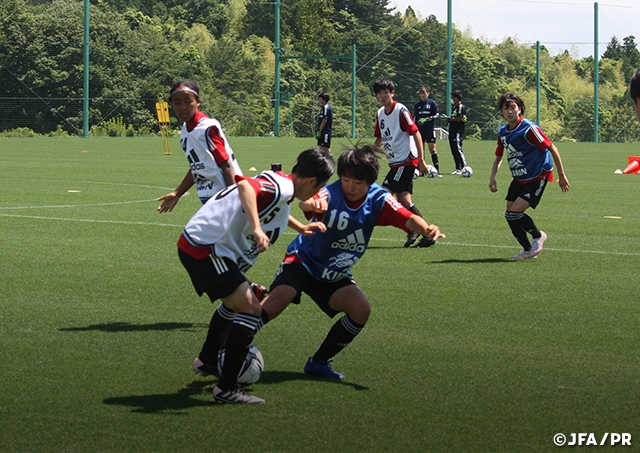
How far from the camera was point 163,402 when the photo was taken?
5453mm

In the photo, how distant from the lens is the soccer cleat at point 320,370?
598 cm

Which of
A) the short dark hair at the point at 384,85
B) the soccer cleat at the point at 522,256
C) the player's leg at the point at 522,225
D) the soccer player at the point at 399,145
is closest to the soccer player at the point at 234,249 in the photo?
the soccer cleat at the point at 522,256

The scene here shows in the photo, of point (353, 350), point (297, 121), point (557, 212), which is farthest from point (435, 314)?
point (297, 121)

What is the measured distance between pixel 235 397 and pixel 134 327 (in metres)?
2.16

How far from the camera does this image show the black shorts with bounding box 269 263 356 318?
607 cm

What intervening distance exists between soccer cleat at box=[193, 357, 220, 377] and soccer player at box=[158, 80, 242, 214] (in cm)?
190

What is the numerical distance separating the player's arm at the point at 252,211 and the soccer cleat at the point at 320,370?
114cm

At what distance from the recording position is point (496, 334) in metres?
7.18

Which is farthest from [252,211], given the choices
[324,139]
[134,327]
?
[324,139]

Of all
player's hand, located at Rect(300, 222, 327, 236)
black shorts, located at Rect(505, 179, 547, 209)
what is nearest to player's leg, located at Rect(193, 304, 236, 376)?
player's hand, located at Rect(300, 222, 327, 236)

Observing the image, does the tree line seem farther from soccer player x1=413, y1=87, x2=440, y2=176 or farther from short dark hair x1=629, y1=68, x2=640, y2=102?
short dark hair x1=629, y1=68, x2=640, y2=102

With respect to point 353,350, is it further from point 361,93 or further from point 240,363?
point 361,93

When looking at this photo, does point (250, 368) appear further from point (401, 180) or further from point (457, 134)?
point (457, 134)

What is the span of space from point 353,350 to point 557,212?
32.5ft
